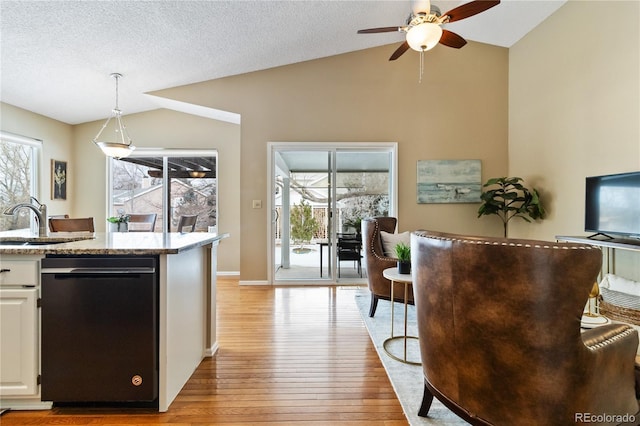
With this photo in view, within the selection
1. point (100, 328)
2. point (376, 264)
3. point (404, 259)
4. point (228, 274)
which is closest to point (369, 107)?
point (376, 264)

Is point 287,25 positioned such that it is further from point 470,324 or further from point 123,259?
point 470,324

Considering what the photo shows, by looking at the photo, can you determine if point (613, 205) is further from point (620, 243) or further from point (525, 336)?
point (525, 336)

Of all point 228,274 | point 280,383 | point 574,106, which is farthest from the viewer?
point 228,274

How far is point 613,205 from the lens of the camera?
2801mm

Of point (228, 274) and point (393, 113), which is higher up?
point (393, 113)

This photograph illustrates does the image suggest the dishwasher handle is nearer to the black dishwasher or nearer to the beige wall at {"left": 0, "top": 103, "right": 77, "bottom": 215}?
the black dishwasher

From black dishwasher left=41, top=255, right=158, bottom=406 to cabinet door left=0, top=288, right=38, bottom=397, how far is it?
0.06 meters

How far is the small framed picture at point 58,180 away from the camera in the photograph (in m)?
4.81

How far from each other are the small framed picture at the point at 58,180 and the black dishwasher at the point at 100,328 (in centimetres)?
423

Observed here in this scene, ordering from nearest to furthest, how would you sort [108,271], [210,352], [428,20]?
1. [108,271]
2. [210,352]
3. [428,20]

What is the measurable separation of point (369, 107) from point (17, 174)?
521cm

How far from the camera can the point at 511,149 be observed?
4.55 metres

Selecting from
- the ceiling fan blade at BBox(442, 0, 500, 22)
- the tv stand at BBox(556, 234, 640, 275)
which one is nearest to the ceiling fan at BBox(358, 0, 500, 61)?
the ceiling fan blade at BBox(442, 0, 500, 22)

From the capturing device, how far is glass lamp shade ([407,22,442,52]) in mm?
2395
